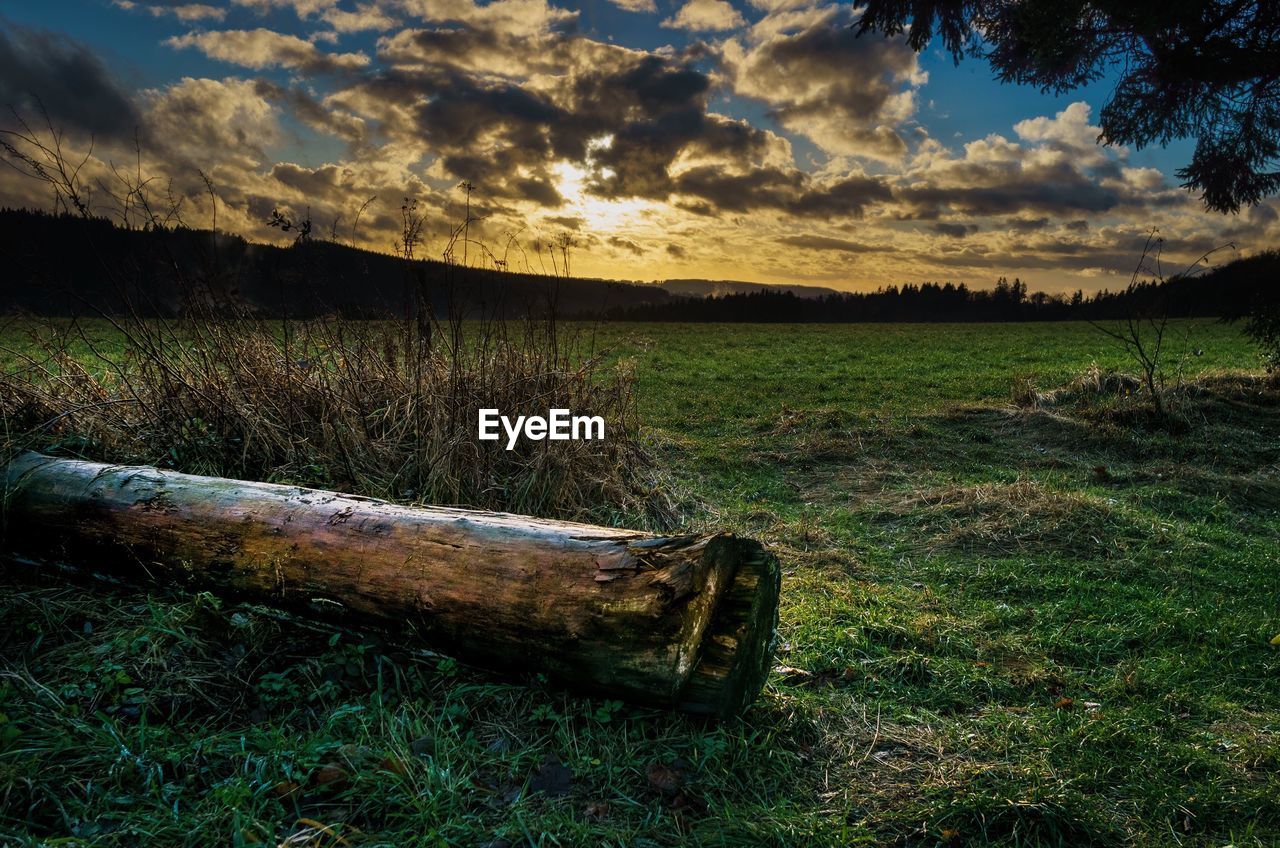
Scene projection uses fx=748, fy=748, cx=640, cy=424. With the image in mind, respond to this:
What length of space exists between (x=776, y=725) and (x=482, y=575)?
4.17 ft

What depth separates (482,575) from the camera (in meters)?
2.89

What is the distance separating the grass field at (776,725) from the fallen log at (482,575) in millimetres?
172

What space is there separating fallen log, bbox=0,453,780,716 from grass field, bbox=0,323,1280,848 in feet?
0.56

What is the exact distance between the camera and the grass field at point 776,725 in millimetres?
2312

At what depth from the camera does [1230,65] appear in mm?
9977

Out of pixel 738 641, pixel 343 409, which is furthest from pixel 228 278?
pixel 738 641

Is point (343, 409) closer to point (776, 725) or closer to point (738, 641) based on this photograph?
point (738, 641)

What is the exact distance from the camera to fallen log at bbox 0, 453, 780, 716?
266cm

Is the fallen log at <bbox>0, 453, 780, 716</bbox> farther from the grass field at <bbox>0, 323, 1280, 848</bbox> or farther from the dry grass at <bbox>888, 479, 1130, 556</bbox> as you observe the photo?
the dry grass at <bbox>888, 479, 1130, 556</bbox>

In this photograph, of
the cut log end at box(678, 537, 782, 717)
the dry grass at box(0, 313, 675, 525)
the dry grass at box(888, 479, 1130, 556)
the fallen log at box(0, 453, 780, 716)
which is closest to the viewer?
the fallen log at box(0, 453, 780, 716)

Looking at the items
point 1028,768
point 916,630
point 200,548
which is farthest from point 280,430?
point 1028,768

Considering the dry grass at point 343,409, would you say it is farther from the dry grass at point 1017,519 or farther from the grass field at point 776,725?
the dry grass at point 1017,519

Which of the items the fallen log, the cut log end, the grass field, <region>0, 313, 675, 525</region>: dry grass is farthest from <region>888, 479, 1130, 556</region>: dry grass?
the fallen log

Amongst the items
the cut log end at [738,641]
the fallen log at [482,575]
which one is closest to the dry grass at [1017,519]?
the cut log end at [738,641]
